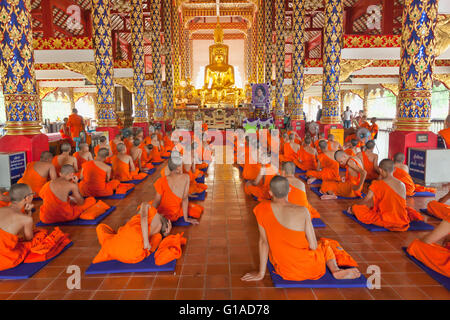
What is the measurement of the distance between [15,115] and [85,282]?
471 centimetres

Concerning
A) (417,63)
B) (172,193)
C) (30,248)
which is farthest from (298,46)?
(30,248)

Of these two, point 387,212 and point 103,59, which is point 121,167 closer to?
point 103,59

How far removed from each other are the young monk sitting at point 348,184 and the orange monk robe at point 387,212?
1146 mm

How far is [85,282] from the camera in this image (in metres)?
3.16

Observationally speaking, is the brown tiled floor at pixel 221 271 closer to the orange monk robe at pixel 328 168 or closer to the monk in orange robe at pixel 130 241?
the monk in orange robe at pixel 130 241

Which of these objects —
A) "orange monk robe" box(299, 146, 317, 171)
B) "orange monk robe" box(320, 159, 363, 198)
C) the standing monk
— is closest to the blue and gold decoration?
the standing monk

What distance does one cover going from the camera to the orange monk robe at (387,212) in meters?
4.31

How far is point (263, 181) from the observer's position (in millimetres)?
5852

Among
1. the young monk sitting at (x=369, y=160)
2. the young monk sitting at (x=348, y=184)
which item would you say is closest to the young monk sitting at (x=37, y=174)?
the young monk sitting at (x=348, y=184)

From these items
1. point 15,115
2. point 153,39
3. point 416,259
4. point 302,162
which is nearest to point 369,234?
point 416,259

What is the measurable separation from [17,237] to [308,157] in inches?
242

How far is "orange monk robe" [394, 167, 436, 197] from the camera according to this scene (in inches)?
222

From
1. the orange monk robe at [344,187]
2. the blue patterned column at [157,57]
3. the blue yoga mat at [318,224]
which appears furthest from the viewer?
the blue patterned column at [157,57]
